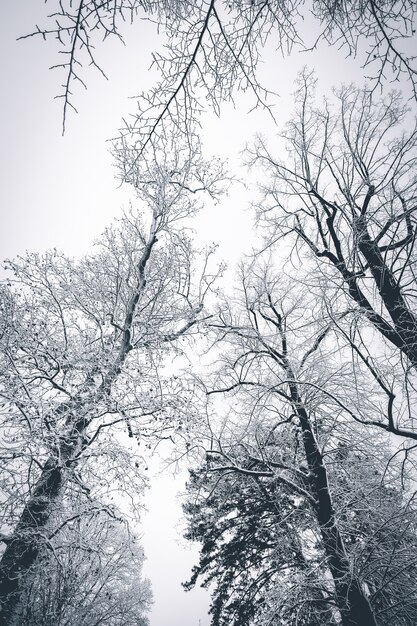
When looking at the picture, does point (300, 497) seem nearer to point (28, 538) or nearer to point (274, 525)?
point (274, 525)

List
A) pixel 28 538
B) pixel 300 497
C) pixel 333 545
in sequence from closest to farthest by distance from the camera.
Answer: pixel 28 538 < pixel 333 545 < pixel 300 497

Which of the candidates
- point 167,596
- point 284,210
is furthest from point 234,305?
point 167,596

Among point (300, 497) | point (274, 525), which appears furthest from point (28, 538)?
point (300, 497)

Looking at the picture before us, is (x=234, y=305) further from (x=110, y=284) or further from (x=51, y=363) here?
(x=51, y=363)

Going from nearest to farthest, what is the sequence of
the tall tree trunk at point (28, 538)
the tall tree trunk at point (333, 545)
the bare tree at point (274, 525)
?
1. the tall tree trunk at point (28, 538)
2. the tall tree trunk at point (333, 545)
3. the bare tree at point (274, 525)

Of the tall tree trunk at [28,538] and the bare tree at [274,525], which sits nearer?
the tall tree trunk at [28,538]

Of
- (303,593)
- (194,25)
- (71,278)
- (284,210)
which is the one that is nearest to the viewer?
(194,25)

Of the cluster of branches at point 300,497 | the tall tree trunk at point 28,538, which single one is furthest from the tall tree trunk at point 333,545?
the tall tree trunk at point 28,538

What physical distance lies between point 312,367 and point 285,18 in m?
4.77

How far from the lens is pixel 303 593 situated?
478 centimetres

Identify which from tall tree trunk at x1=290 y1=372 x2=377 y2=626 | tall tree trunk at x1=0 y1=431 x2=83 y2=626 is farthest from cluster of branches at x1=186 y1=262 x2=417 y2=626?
tall tree trunk at x1=0 y1=431 x2=83 y2=626

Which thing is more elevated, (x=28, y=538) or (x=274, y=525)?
(x=28, y=538)

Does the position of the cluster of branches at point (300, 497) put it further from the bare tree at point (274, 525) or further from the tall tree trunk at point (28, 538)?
the tall tree trunk at point (28, 538)

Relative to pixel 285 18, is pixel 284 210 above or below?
above
